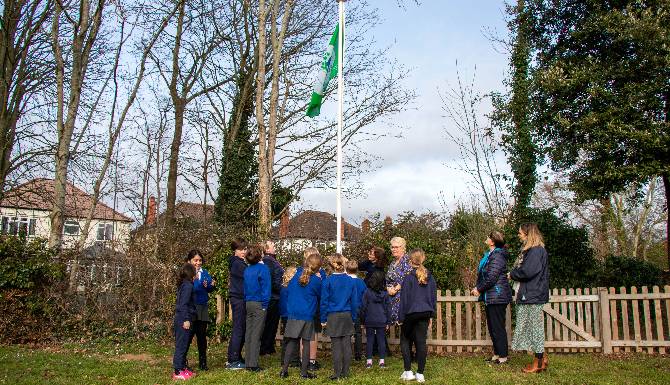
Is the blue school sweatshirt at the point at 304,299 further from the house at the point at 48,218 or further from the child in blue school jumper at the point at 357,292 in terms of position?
the house at the point at 48,218

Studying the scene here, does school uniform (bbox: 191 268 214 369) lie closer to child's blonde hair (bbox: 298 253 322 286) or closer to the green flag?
child's blonde hair (bbox: 298 253 322 286)

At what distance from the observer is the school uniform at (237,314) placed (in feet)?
27.5

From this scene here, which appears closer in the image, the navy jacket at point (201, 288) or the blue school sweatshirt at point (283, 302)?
the navy jacket at point (201, 288)

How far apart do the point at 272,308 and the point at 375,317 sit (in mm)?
1725

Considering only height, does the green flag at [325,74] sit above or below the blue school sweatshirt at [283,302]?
above

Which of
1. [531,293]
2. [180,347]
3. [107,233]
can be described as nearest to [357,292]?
[531,293]

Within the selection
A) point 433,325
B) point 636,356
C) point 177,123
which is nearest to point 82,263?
point 433,325

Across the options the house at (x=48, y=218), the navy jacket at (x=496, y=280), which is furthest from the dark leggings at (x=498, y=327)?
the house at (x=48, y=218)

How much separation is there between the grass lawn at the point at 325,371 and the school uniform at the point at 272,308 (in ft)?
0.73

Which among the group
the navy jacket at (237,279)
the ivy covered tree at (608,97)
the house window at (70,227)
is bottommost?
the navy jacket at (237,279)

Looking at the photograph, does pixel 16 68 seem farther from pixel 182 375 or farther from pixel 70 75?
pixel 182 375

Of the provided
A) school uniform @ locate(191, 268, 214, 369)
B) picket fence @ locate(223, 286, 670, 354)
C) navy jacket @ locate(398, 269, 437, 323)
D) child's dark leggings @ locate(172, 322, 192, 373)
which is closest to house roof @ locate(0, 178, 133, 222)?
school uniform @ locate(191, 268, 214, 369)

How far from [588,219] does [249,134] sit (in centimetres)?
2505

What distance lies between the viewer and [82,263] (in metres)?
13.0
